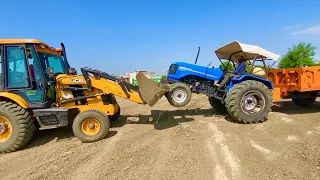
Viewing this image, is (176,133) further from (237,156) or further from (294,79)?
(294,79)

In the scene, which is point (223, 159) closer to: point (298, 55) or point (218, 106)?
point (218, 106)

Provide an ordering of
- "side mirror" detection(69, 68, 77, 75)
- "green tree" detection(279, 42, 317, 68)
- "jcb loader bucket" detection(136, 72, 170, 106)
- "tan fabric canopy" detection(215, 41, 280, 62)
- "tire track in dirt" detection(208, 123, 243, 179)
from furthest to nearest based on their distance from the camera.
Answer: "green tree" detection(279, 42, 317, 68)
"tan fabric canopy" detection(215, 41, 280, 62)
"side mirror" detection(69, 68, 77, 75)
"jcb loader bucket" detection(136, 72, 170, 106)
"tire track in dirt" detection(208, 123, 243, 179)

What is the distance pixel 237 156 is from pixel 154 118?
3.62m

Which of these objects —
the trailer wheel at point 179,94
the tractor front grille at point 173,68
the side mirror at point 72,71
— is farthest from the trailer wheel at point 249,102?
the side mirror at point 72,71

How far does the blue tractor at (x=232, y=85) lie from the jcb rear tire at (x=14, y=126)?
350cm

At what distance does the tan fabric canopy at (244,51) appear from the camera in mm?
6875

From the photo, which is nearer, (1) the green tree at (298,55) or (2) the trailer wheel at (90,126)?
(2) the trailer wheel at (90,126)

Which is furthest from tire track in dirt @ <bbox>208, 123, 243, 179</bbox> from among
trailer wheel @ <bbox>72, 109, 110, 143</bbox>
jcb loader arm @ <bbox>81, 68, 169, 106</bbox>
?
trailer wheel @ <bbox>72, 109, 110, 143</bbox>

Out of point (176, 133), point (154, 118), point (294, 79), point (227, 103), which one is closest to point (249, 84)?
point (227, 103)

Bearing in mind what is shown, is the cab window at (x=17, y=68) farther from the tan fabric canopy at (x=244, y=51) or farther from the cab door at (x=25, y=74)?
the tan fabric canopy at (x=244, y=51)

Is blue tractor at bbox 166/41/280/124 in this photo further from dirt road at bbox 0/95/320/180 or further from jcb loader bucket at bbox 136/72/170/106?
jcb loader bucket at bbox 136/72/170/106

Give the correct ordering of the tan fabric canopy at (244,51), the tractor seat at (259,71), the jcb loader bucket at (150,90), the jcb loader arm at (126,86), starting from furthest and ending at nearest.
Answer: the tractor seat at (259,71) < the tan fabric canopy at (244,51) < the jcb loader arm at (126,86) < the jcb loader bucket at (150,90)

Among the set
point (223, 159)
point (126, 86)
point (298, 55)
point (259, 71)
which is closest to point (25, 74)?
point (126, 86)

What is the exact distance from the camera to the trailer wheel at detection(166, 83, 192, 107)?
673 centimetres
